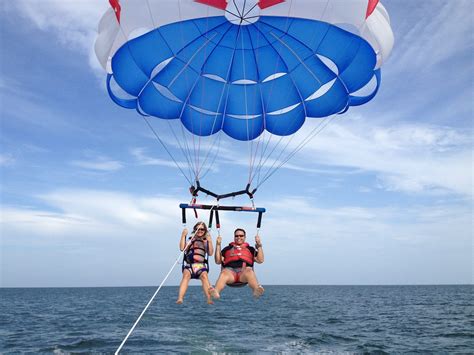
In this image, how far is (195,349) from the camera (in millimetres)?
20250

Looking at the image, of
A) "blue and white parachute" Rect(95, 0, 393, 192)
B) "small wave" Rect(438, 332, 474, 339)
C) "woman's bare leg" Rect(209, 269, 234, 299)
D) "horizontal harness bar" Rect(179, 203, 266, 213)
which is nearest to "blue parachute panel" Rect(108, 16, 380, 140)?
"blue and white parachute" Rect(95, 0, 393, 192)

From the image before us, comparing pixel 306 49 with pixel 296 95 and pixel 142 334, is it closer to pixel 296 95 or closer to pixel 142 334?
pixel 296 95

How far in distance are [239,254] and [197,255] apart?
2.83 ft

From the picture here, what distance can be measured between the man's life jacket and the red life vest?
479 millimetres

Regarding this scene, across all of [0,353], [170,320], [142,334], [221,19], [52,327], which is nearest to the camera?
[221,19]

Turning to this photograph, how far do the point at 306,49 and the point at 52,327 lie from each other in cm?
2858

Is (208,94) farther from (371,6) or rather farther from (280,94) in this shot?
(371,6)

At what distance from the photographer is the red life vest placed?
8.45 m

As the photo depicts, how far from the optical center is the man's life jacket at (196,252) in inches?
327

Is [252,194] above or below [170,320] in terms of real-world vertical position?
above

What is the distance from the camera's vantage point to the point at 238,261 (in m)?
8.48

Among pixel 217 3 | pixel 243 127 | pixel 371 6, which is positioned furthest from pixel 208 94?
pixel 371 6

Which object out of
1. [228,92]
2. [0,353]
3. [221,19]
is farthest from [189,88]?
[0,353]

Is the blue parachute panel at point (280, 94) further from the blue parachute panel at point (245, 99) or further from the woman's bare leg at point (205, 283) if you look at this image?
the woman's bare leg at point (205, 283)
